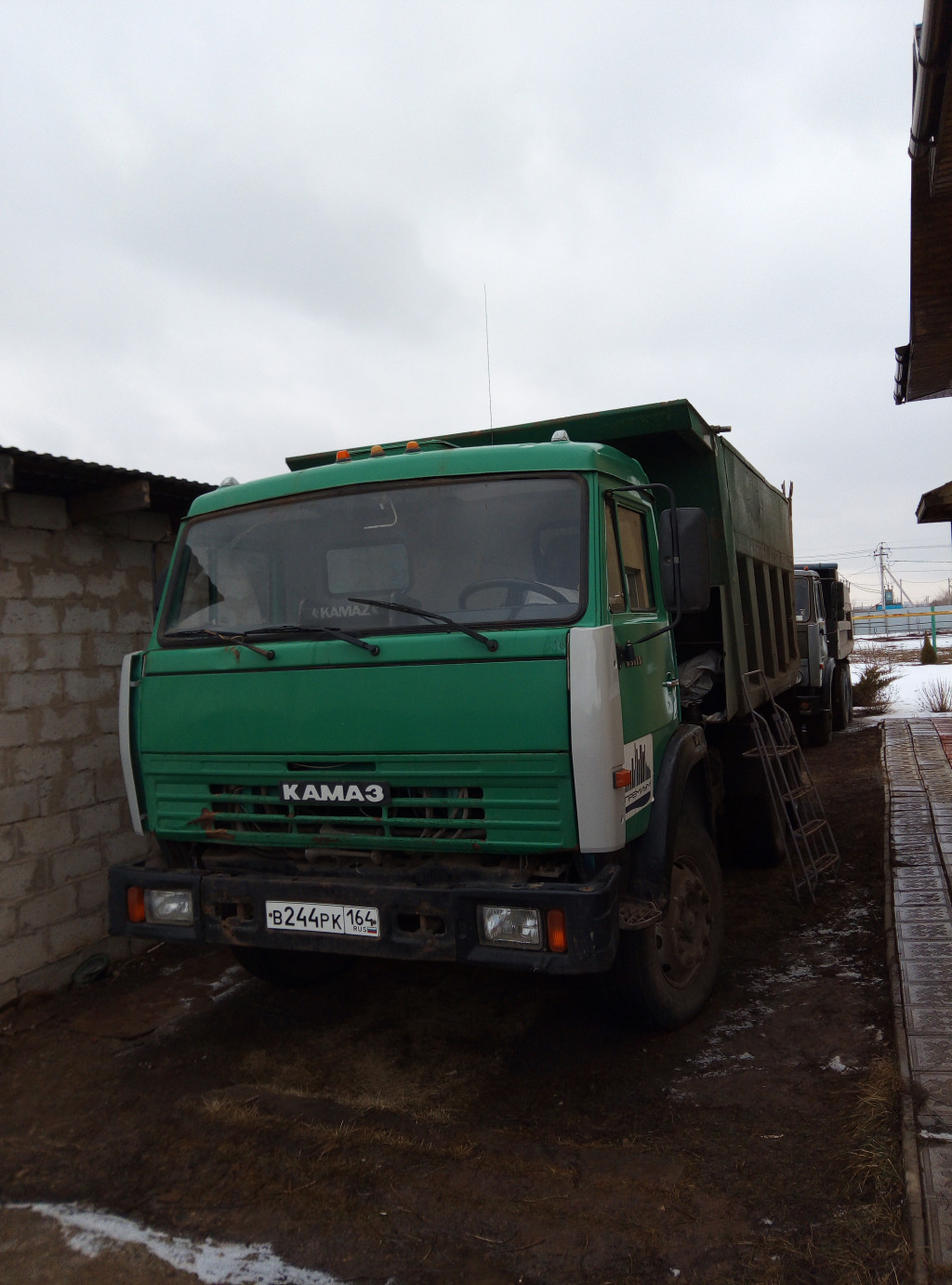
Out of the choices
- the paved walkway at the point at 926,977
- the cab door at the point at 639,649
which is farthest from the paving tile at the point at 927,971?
the cab door at the point at 639,649

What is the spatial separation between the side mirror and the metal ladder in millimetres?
1919

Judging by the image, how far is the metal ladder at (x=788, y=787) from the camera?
5855mm

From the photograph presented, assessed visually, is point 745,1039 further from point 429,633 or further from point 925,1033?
point 429,633

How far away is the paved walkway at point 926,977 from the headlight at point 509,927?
1.28 meters

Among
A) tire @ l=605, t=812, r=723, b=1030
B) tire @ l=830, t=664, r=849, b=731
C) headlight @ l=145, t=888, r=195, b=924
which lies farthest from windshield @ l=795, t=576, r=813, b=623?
headlight @ l=145, t=888, r=195, b=924

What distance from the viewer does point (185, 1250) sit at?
276 cm

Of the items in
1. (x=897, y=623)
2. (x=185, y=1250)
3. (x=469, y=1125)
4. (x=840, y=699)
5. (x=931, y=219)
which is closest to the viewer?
(x=185, y=1250)

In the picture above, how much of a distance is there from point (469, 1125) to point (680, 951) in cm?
118

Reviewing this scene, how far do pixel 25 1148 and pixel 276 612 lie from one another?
7.19 ft

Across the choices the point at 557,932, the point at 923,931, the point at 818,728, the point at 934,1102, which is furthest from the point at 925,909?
the point at 818,728

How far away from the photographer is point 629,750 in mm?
3395

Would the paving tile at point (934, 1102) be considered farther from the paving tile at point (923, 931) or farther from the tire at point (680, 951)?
the paving tile at point (923, 931)

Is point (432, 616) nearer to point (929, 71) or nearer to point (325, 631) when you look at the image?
point (325, 631)

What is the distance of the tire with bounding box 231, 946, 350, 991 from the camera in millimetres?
4547
